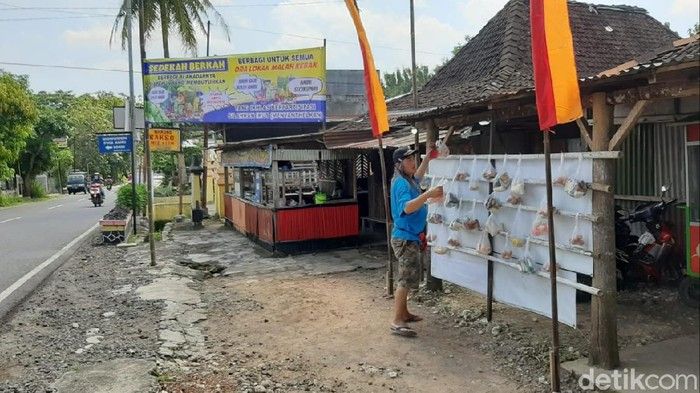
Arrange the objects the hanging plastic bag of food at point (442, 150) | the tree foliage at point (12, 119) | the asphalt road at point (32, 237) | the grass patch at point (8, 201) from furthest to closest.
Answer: the grass patch at point (8, 201), the tree foliage at point (12, 119), the asphalt road at point (32, 237), the hanging plastic bag of food at point (442, 150)

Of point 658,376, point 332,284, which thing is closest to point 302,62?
point 332,284

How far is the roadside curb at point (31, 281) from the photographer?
7.64 meters

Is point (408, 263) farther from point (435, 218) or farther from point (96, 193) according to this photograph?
point (96, 193)

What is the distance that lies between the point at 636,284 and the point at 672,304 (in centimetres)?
99

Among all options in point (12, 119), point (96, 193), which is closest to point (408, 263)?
point (96, 193)

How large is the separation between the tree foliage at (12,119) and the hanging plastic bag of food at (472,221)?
30.4 metres

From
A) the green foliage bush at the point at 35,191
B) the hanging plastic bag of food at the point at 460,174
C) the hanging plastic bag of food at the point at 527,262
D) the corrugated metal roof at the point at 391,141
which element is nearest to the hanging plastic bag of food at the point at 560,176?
the hanging plastic bag of food at the point at 527,262

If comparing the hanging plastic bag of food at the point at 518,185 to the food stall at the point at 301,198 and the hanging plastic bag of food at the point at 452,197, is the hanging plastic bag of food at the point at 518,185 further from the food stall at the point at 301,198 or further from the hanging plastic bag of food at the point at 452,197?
the food stall at the point at 301,198

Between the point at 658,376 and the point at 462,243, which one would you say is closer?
the point at 658,376

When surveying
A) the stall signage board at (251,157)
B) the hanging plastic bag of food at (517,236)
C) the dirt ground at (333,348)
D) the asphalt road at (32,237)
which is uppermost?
the stall signage board at (251,157)

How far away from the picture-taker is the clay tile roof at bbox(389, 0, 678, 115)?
10.3 m

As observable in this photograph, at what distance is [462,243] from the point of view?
235 inches

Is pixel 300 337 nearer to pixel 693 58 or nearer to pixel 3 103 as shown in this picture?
pixel 693 58

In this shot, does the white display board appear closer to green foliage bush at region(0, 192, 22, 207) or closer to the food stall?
the food stall
